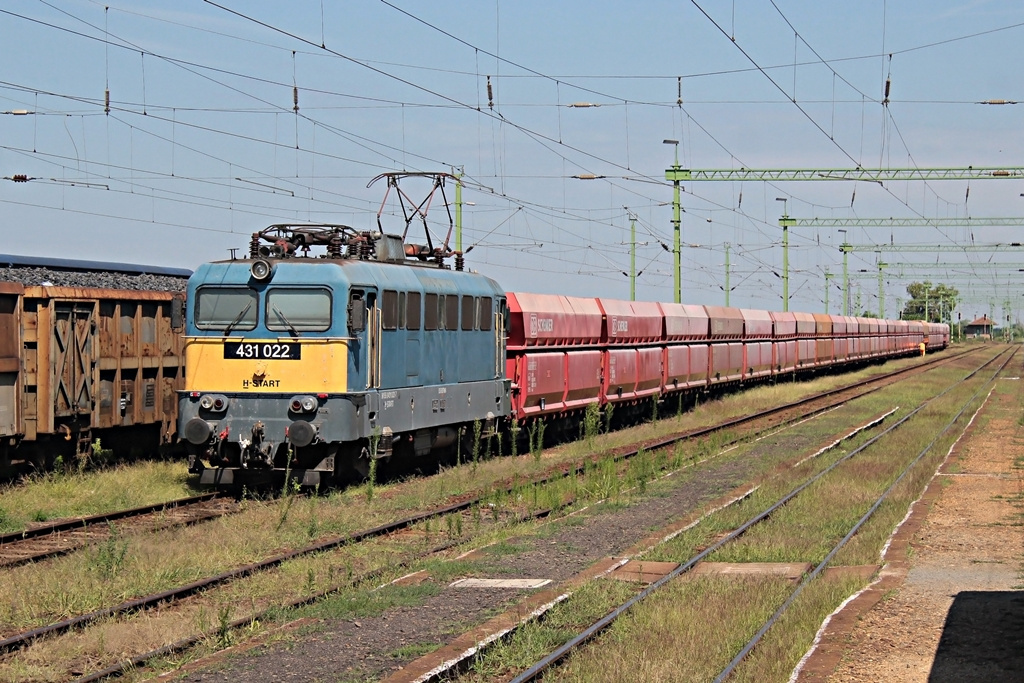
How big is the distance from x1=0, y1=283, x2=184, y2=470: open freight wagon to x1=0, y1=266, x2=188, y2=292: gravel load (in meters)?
0.57

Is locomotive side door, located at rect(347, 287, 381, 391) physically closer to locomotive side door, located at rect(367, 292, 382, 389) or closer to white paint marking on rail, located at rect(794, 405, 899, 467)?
locomotive side door, located at rect(367, 292, 382, 389)

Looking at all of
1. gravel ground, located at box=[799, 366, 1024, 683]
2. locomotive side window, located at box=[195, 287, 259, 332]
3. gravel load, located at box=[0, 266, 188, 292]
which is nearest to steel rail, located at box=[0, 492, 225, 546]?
locomotive side window, located at box=[195, 287, 259, 332]

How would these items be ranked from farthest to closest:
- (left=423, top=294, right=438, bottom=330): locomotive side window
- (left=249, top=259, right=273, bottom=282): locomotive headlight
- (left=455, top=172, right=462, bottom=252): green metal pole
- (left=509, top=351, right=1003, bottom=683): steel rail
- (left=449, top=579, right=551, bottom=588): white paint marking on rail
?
(left=455, top=172, right=462, bottom=252): green metal pole < (left=423, top=294, right=438, bottom=330): locomotive side window < (left=249, top=259, right=273, bottom=282): locomotive headlight < (left=449, top=579, right=551, bottom=588): white paint marking on rail < (left=509, top=351, right=1003, bottom=683): steel rail

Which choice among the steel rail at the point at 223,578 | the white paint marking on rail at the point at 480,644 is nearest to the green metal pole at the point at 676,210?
the steel rail at the point at 223,578

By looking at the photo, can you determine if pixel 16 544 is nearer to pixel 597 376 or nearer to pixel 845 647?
pixel 845 647

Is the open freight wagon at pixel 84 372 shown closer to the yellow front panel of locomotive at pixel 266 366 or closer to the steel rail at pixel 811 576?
→ the yellow front panel of locomotive at pixel 266 366

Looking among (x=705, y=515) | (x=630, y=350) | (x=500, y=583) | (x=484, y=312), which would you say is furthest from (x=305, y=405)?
(x=630, y=350)

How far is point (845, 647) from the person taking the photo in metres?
9.20

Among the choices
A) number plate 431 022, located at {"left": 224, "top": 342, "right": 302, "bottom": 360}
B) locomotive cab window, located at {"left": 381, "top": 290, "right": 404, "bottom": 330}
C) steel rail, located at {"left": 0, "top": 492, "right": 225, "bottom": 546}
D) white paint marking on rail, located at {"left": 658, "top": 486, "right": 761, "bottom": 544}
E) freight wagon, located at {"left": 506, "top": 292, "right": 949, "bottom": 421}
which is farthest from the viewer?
freight wagon, located at {"left": 506, "top": 292, "right": 949, "bottom": 421}

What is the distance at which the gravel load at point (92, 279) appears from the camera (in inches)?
708

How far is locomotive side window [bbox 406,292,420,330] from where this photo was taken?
18.1 m

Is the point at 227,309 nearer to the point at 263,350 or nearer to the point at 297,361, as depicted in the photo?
the point at 263,350

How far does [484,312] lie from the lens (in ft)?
69.5

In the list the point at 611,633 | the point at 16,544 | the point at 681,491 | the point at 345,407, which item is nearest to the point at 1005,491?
the point at 681,491
